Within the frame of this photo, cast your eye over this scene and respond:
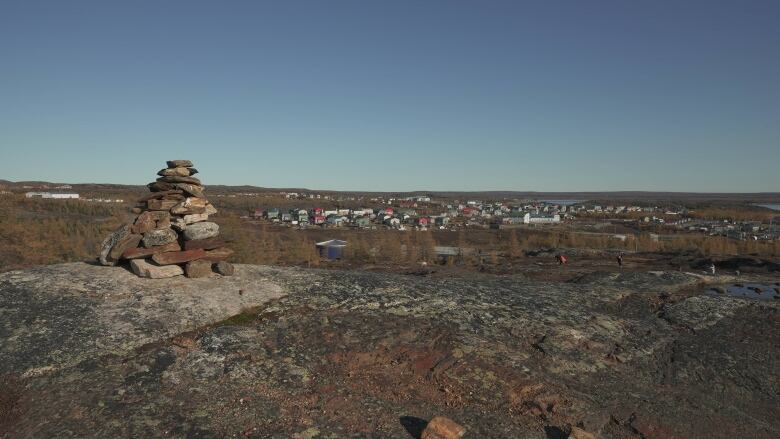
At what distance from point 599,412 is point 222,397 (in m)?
6.12

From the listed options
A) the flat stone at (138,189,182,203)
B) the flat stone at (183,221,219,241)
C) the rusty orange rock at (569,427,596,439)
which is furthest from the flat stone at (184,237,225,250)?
the rusty orange rock at (569,427,596,439)

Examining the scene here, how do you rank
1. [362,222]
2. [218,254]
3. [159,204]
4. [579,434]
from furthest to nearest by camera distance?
[362,222] → [218,254] → [159,204] → [579,434]

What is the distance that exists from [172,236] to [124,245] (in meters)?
1.22

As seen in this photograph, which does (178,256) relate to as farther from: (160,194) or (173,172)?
(173,172)

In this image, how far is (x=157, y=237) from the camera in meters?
12.3

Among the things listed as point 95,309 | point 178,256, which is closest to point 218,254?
point 178,256

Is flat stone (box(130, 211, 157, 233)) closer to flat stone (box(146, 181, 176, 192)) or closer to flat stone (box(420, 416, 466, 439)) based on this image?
flat stone (box(146, 181, 176, 192))

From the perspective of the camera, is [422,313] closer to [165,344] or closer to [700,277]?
[165,344]

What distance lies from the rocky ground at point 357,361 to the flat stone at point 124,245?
405 millimetres

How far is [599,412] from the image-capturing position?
7809mm

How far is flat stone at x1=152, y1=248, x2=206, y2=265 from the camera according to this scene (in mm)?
12070

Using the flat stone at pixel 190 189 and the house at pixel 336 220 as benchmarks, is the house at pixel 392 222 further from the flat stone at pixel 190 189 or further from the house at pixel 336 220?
the flat stone at pixel 190 189

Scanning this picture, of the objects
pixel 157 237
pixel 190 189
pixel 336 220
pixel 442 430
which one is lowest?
pixel 336 220

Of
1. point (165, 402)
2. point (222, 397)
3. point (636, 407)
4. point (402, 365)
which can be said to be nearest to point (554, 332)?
point (636, 407)
